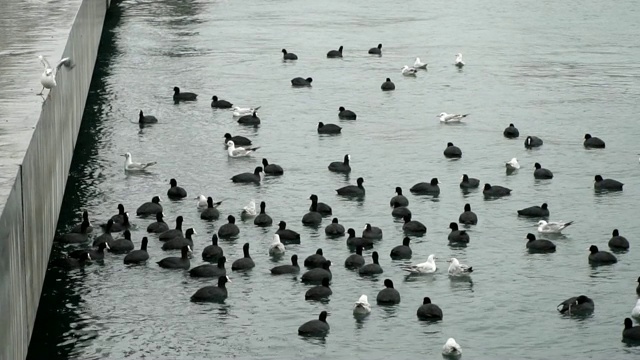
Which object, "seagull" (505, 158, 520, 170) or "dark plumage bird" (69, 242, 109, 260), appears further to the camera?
"seagull" (505, 158, 520, 170)

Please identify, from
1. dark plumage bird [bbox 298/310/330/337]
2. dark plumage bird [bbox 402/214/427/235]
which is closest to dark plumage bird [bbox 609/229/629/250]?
dark plumage bird [bbox 402/214/427/235]

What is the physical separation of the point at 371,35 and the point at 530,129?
20416 millimetres

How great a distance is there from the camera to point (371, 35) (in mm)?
66750

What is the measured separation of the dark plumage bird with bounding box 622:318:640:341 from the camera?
2772cm

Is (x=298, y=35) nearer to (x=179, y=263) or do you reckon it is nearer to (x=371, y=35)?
(x=371, y=35)

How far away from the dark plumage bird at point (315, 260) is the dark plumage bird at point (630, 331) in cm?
698

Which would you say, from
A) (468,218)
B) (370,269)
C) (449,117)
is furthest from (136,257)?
(449,117)

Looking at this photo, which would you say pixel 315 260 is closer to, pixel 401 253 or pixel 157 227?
pixel 401 253

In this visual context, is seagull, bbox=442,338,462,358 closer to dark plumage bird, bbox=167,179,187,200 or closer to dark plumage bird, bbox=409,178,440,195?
dark plumage bird, bbox=409,178,440,195

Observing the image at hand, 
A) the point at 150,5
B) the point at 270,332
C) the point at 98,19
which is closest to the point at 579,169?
the point at 270,332

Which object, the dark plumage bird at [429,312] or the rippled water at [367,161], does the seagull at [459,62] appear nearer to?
the rippled water at [367,161]

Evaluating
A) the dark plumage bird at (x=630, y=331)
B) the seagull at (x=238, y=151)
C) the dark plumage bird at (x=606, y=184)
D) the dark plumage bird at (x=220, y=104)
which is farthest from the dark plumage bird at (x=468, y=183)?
the dark plumage bird at (x=220, y=104)

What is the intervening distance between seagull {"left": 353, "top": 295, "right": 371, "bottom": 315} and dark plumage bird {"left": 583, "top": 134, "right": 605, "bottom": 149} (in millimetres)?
17196

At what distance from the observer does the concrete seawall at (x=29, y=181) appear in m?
23.0
